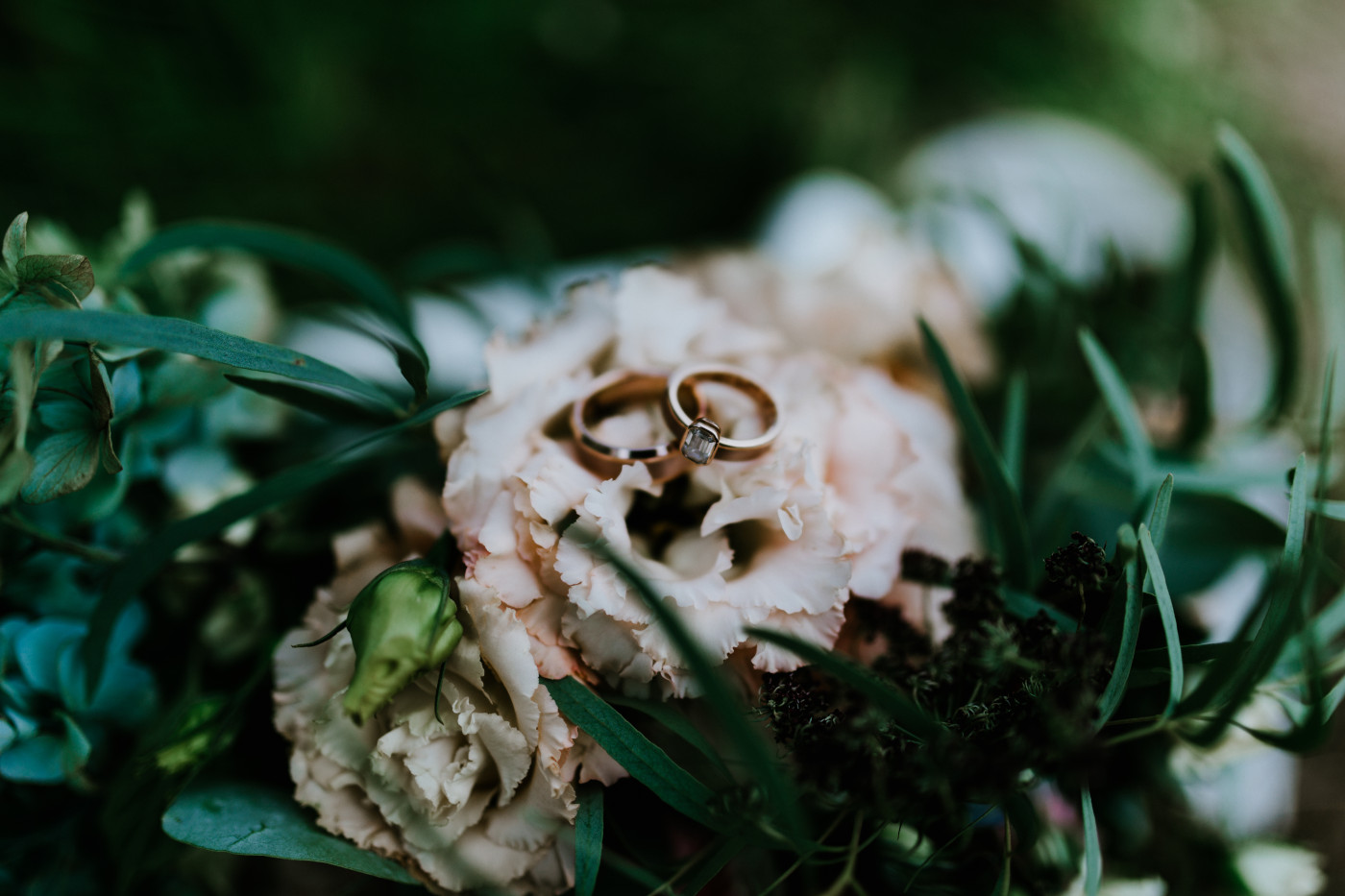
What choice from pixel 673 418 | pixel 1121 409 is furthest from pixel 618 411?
pixel 1121 409

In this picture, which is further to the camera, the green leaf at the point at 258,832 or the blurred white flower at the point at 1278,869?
the blurred white flower at the point at 1278,869

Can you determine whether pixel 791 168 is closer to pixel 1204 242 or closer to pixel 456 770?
pixel 1204 242

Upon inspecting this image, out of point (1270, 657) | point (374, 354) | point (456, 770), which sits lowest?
point (374, 354)

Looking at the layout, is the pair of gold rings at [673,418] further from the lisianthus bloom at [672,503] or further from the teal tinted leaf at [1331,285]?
the teal tinted leaf at [1331,285]

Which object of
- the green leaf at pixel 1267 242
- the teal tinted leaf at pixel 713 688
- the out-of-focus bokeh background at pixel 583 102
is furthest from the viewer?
the out-of-focus bokeh background at pixel 583 102


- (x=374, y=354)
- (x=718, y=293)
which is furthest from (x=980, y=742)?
(x=374, y=354)

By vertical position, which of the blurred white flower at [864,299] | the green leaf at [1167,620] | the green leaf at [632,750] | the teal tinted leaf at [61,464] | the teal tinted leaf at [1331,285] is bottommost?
the green leaf at [632,750]

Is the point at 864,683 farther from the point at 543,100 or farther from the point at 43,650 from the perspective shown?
the point at 543,100

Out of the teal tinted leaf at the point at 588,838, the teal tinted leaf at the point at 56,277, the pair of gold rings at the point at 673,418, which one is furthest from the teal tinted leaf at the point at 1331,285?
the teal tinted leaf at the point at 56,277
